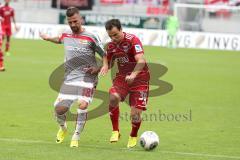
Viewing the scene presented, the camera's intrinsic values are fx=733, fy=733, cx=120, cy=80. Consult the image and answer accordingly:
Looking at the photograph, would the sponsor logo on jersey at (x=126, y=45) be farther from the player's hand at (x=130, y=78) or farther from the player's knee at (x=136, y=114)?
the player's knee at (x=136, y=114)

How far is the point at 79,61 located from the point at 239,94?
10.3 m

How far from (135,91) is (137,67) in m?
0.47

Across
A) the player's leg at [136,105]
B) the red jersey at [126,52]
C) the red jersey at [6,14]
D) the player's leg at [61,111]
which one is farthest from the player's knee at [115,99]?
the red jersey at [6,14]

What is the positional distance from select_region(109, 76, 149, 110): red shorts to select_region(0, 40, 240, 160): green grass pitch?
753 millimetres

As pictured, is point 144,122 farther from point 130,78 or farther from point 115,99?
point 130,78

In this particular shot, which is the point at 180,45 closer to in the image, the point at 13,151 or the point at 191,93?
the point at 191,93

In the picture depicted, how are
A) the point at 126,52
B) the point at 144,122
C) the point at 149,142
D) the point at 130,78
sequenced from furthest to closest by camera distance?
1. the point at 144,122
2. the point at 126,52
3. the point at 149,142
4. the point at 130,78

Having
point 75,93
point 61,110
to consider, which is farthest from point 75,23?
point 61,110

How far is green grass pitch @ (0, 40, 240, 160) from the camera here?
11328 mm

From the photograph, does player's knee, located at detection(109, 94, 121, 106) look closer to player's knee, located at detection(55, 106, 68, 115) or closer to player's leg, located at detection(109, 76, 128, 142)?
player's leg, located at detection(109, 76, 128, 142)

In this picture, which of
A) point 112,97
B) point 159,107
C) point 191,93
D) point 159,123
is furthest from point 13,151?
point 191,93

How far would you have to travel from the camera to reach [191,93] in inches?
846

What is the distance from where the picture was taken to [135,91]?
1212cm

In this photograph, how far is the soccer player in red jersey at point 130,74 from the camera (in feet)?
38.8
